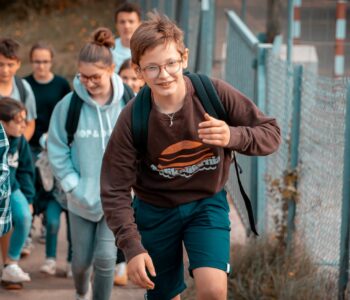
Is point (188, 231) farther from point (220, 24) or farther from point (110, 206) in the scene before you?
point (220, 24)

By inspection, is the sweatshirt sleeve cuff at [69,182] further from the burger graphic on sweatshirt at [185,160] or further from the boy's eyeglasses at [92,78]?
the burger graphic on sweatshirt at [185,160]

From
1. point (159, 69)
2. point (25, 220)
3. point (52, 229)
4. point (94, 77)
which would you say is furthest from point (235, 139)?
point (52, 229)

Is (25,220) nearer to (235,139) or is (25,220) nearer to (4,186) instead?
(4,186)

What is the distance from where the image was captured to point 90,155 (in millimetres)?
6359

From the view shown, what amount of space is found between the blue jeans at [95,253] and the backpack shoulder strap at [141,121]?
1328 millimetres

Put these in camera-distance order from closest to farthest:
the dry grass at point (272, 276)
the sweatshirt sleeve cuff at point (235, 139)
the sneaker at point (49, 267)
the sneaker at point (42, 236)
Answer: the sweatshirt sleeve cuff at point (235, 139) < the dry grass at point (272, 276) < the sneaker at point (49, 267) < the sneaker at point (42, 236)

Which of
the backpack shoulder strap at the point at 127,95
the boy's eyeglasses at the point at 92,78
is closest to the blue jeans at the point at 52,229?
the backpack shoulder strap at the point at 127,95

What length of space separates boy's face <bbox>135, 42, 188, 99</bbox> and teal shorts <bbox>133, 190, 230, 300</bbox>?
0.62 metres

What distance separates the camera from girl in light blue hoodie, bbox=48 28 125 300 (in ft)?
20.5

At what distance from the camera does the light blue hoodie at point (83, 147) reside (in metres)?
6.32

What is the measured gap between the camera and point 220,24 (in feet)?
58.1

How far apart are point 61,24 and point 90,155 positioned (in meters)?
11.7

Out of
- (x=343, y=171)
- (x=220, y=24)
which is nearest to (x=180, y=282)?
(x=343, y=171)

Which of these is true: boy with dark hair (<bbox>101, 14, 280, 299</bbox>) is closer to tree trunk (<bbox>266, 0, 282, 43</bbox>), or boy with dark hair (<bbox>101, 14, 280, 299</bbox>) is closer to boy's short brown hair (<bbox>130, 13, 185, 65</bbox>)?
boy's short brown hair (<bbox>130, 13, 185, 65</bbox>)
